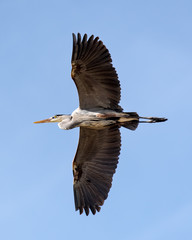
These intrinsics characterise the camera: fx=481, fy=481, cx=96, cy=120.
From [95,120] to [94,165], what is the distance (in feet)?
4.67

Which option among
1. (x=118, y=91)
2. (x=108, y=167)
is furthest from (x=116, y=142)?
(x=118, y=91)

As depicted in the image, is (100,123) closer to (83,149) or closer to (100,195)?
(83,149)

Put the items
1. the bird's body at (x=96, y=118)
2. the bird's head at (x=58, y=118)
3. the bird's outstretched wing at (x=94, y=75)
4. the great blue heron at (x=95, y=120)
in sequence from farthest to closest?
the bird's head at (x=58, y=118)
the bird's body at (x=96, y=118)
the great blue heron at (x=95, y=120)
the bird's outstretched wing at (x=94, y=75)

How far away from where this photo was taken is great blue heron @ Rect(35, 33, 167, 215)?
428 inches

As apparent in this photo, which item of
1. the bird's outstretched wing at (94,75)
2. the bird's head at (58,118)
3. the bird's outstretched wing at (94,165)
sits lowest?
the bird's outstretched wing at (94,165)

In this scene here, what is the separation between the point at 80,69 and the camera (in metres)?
11.0

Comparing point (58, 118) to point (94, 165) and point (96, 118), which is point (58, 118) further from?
point (94, 165)

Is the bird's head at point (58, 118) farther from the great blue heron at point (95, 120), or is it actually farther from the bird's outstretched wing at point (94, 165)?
the bird's outstretched wing at point (94, 165)

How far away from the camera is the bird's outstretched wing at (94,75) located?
10.8 meters

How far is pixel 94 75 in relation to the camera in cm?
1112

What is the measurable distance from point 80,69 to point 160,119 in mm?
2302

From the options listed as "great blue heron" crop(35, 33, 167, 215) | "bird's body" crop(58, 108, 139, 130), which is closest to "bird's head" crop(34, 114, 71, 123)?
"great blue heron" crop(35, 33, 167, 215)

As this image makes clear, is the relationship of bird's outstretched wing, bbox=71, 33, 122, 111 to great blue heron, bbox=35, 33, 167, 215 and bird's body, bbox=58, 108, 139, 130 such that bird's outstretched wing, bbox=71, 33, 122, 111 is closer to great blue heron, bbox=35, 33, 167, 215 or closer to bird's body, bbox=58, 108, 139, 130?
great blue heron, bbox=35, 33, 167, 215

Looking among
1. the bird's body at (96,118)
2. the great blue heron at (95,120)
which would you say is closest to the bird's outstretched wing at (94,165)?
the great blue heron at (95,120)
